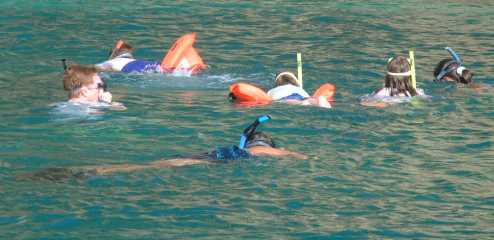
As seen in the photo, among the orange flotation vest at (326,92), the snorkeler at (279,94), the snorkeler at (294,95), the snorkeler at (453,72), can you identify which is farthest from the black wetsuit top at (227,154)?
the snorkeler at (453,72)

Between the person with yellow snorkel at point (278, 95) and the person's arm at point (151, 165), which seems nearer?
the person's arm at point (151, 165)

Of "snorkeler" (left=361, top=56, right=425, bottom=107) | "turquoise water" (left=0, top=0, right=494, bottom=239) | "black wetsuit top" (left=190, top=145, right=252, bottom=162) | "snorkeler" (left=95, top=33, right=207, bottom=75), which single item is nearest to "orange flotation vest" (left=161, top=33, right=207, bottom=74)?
"snorkeler" (left=95, top=33, right=207, bottom=75)

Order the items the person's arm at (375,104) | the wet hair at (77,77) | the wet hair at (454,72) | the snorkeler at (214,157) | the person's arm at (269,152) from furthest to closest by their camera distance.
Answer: the wet hair at (454,72)
the person's arm at (375,104)
the wet hair at (77,77)
the person's arm at (269,152)
the snorkeler at (214,157)

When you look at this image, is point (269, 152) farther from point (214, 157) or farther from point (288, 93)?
point (288, 93)

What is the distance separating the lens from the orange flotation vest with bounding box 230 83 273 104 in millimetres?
12496

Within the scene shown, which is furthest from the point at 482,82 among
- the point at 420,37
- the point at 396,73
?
the point at 420,37

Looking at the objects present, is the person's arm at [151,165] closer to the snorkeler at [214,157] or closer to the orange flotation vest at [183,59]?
the snorkeler at [214,157]

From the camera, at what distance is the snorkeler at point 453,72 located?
13508 mm

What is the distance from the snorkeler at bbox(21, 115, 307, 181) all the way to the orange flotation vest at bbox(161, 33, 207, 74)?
4.97 m

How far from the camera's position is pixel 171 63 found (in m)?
14.5

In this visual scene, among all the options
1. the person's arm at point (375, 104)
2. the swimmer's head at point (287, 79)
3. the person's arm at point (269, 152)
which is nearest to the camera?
the person's arm at point (269, 152)

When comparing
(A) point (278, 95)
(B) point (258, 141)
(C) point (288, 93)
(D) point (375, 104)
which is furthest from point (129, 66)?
(B) point (258, 141)

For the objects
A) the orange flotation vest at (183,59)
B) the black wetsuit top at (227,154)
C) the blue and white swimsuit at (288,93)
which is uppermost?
the orange flotation vest at (183,59)

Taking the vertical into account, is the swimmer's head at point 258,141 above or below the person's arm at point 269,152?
above
